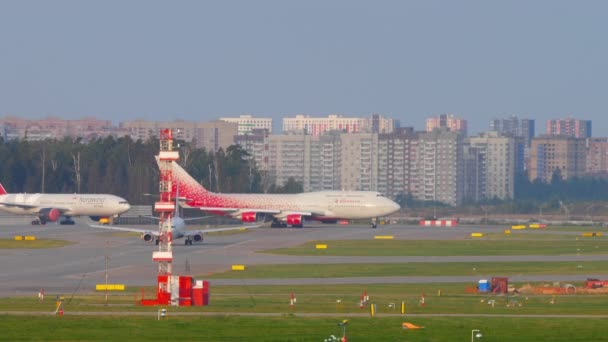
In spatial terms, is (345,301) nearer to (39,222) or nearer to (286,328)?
(286,328)

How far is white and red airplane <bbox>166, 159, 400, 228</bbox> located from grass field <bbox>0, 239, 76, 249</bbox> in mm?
35083

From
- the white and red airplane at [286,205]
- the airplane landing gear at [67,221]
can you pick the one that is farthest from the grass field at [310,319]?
the airplane landing gear at [67,221]

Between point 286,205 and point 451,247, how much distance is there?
4214 cm

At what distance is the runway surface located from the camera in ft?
220

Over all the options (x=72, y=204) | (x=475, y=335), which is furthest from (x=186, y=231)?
(x=475, y=335)

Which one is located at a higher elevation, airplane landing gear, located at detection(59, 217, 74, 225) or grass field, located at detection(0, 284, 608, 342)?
grass field, located at detection(0, 284, 608, 342)

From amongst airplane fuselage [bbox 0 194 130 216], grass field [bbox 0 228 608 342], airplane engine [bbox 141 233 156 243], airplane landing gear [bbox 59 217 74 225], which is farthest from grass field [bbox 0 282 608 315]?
airplane landing gear [bbox 59 217 74 225]

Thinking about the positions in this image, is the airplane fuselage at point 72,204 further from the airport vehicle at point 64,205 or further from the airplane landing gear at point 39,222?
the airplane landing gear at point 39,222

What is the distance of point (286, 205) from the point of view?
141625 millimetres

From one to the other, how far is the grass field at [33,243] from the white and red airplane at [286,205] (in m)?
35.1

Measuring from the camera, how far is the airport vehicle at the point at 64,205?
5477 inches

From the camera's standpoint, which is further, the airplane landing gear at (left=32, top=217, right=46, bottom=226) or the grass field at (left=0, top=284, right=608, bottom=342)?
the airplane landing gear at (left=32, top=217, right=46, bottom=226)

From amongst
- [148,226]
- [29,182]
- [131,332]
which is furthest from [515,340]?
[29,182]

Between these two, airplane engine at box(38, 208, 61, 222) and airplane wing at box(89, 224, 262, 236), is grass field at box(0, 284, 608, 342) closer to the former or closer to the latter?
airplane wing at box(89, 224, 262, 236)
